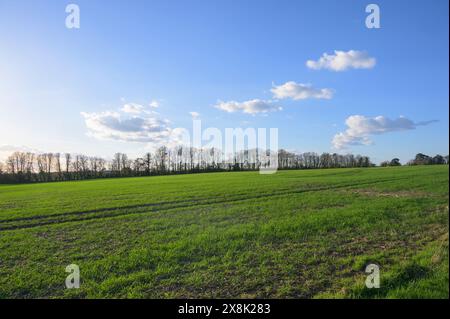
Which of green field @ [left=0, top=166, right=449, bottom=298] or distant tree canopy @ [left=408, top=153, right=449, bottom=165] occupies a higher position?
distant tree canopy @ [left=408, top=153, right=449, bottom=165]

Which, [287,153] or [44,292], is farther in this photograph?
[287,153]

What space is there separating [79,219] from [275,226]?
1338cm

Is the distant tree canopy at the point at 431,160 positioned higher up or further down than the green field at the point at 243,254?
higher up

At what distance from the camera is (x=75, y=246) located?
1155cm

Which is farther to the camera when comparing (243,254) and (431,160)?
(243,254)

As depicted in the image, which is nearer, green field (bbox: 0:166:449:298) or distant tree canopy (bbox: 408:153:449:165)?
A: distant tree canopy (bbox: 408:153:449:165)

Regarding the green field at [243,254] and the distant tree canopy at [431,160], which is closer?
the distant tree canopy at [431,160]

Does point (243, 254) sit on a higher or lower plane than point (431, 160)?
lower
